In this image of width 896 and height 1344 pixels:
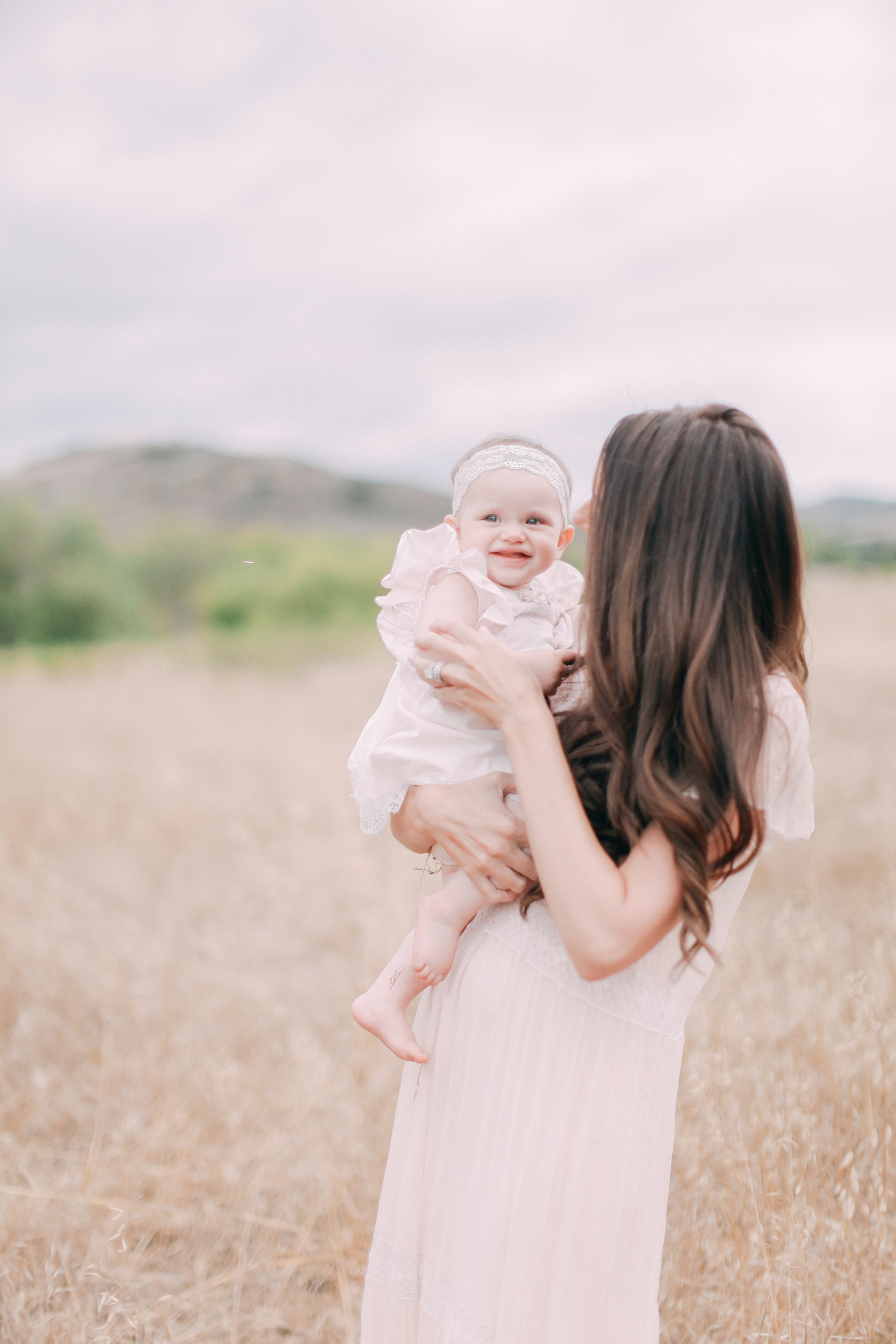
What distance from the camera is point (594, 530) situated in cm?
151

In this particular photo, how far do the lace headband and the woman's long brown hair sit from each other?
0.43 m

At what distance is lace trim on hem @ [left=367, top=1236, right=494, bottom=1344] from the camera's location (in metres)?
1.53

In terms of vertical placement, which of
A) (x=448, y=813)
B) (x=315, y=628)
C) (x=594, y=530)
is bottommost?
(x=315, y=628)

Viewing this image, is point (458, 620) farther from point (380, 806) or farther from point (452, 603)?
point (380, 806)

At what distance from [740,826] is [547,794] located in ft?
0.96

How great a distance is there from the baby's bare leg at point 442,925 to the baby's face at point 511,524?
661 mm

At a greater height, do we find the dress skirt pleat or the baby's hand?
the baby's hand

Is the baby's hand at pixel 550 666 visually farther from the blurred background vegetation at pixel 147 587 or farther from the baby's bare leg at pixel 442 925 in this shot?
the blurred background vegetation at pixel 147 587

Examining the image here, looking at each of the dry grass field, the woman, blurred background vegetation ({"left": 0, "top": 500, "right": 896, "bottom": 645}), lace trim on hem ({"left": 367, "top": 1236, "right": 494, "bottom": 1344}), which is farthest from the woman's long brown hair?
blurred background vegetation ({"left": 0, "top": 500, "right": 896, "bottom": 645})

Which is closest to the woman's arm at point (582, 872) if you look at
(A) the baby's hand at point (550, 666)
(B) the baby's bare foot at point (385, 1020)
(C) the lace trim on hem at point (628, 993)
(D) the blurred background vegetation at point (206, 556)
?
(C) the lace trim on hem at point (628, 993)

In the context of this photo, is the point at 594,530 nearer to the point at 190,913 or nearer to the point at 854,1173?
the point at 854,1173

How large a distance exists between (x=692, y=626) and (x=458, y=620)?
0.48 m

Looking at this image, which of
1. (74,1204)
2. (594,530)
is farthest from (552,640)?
(74,1204)

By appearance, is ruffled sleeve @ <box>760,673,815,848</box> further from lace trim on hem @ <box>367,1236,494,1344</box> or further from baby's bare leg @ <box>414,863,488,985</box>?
lace trim on hem @ <box>367,1236,494,1344</box>
